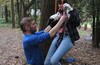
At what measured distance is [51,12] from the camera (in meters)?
8.05

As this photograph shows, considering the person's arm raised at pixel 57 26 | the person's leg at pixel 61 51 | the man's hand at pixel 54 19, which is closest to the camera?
the person's arm raised at pixel 57 26

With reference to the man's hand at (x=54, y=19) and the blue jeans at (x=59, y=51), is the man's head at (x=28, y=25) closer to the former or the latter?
the blue jeans at (x=59, y=51)

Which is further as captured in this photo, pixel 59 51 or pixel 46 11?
pixel 46 11

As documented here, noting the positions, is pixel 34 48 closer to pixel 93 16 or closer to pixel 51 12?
pixel 51 12

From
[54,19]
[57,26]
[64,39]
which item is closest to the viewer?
[57,26]

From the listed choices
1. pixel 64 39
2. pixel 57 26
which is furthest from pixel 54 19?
pixel 57 26

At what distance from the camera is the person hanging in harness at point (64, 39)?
4871mm

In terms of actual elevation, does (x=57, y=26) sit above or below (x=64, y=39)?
above

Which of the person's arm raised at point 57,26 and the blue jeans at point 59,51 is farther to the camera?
the blue jeans at point 59,51

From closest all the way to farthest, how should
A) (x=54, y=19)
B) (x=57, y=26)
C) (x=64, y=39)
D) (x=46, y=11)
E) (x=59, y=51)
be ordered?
(x=57, y=26) → (x=59, y=51) → (x=64, y=39) → (x=54, y=19) → (x=46, y=11)

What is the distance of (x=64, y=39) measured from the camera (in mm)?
5020

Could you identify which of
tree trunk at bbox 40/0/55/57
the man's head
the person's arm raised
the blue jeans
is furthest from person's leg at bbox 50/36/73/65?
tree trunk at bbox 40/0/55/57

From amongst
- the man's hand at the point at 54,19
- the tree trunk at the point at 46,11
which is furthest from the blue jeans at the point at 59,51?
the tree trunk at the point at 46,11

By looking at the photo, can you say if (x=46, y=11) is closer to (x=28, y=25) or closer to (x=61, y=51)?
(x=61, y=51)
